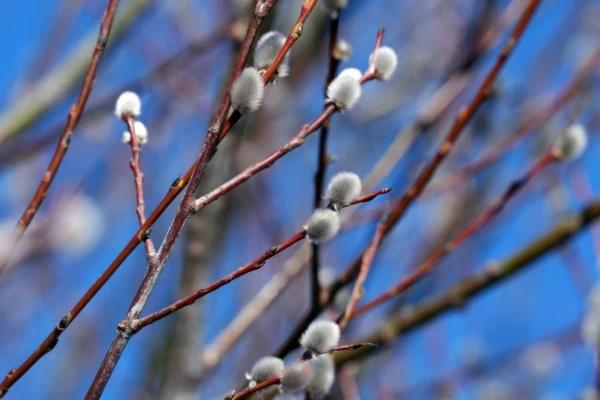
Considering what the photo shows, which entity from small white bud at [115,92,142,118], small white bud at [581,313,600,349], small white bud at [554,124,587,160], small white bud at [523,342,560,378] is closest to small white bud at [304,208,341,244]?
small white bud at [115,92,142,118]

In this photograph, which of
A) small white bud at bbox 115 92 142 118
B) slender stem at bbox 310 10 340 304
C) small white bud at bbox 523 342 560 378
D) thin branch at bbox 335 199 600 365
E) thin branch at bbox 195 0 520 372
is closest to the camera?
small white bud at bbox 115 92 142 118

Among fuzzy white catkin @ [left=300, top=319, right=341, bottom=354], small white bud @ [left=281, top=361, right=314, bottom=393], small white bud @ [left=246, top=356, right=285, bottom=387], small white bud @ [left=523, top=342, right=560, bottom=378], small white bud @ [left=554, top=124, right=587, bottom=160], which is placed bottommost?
small white bud @ [left=281, top=361, right=314, bottom=393]

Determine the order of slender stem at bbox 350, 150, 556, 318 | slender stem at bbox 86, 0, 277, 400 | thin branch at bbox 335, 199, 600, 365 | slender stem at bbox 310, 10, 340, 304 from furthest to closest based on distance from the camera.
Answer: thin branch at bbox 335, 199, 600, 365
slender stem at bbox 350, 150, 556, 318
slender stem at bbox 310, 10, 340, 304
slender stem at bbox 86, 0, 277, 400

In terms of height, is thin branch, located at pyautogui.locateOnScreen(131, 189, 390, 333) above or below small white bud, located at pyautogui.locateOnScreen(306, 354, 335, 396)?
above

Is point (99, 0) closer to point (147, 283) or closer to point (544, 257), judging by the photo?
point (544, 257)

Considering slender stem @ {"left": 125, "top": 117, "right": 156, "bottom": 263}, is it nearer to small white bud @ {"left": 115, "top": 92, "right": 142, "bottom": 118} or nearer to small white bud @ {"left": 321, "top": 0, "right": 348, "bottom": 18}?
small white bud @ {"left": 115, "top": 92, "right": 142, "bottom": 118}

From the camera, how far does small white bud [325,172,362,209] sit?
0.88 meters

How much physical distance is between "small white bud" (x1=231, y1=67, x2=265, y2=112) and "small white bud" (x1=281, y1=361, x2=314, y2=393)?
0.32 meters

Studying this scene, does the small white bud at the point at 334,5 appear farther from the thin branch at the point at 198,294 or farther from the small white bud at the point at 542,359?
the small white bud at the point at 542,359

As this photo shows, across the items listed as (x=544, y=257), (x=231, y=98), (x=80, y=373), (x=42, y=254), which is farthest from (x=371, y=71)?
(x=80, y=373)

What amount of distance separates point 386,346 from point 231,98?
1.00 meters

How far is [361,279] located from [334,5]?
49 cm

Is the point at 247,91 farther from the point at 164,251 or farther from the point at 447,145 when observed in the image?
the point at 447,145

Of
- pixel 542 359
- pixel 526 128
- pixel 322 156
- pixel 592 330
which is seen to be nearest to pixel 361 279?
pixel 322 156
